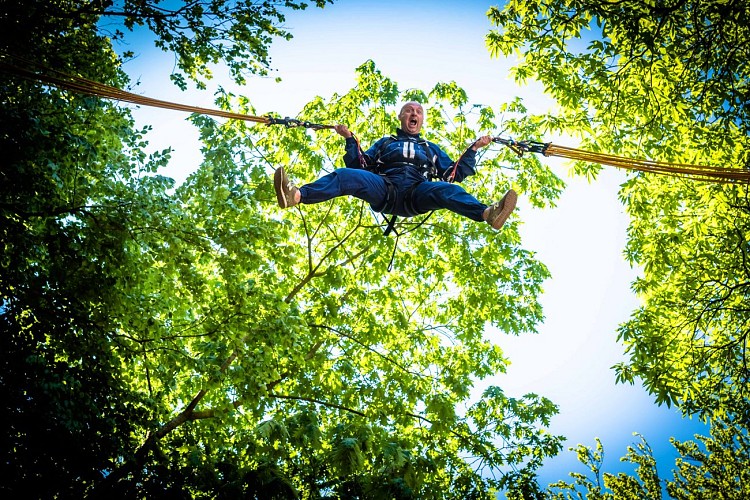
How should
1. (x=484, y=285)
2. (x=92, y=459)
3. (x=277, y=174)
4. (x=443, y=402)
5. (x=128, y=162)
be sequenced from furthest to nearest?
(x=484, y=285)
(x=443, y=402)
(x=128, y=162)
(x=92, y=459)
(x=277, y=174)

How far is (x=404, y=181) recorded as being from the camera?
4.71 m

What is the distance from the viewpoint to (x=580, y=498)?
57.8 ft

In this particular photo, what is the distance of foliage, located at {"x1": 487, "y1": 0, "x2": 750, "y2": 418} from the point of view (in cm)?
572

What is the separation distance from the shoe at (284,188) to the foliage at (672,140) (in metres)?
3.90

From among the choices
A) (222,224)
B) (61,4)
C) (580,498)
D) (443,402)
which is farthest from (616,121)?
(580,498)

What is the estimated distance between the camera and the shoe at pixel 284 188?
385 cm

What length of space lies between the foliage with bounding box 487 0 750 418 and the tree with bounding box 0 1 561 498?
1.97 meters

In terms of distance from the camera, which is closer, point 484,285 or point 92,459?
point 92,459

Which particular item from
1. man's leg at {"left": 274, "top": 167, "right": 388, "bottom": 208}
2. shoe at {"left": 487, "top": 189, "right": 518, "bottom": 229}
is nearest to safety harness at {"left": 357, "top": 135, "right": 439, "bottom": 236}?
man's leg at {"left": 274, "top": 167, "right": 388, "bottom": 208}

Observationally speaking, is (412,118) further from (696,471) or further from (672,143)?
(696,471)

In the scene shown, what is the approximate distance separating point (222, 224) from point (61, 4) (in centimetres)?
311

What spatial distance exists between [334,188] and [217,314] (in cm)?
321

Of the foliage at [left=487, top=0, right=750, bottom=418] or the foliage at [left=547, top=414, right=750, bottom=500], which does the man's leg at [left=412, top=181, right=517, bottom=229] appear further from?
the foliage at [left=547, top=414, right=750, bottom=500]

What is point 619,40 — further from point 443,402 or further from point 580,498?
point 580,498
